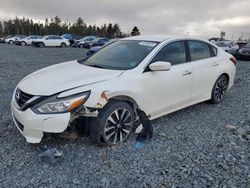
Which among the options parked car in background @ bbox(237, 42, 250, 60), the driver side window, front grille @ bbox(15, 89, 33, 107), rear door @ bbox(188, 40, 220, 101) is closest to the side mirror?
the driver side window

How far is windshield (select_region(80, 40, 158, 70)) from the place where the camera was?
343 centimetres

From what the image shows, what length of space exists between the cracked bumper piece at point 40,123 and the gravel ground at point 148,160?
1.18 ft

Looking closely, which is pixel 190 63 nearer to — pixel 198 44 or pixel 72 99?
pixel 198 44

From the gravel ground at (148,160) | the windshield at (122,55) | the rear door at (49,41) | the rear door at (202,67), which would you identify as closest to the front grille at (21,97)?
the gravel ground at (148,160)

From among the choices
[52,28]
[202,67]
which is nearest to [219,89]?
[202,67]

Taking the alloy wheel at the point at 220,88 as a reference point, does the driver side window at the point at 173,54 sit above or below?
above

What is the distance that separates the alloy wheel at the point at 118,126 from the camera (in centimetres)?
303

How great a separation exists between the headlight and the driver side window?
1422 mm

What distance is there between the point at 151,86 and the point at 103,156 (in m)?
1.22

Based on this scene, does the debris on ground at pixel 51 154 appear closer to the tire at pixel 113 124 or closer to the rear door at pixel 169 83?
the tire at pixel 113 124

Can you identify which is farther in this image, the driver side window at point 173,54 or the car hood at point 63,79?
the driver side window at point 173,54

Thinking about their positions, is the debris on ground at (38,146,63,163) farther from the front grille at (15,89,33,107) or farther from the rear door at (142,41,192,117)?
the rear door at (142,41,192,117)

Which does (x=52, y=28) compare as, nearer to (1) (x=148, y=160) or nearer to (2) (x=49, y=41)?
(2) (x=49, y=41)

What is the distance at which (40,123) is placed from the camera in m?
2.64
